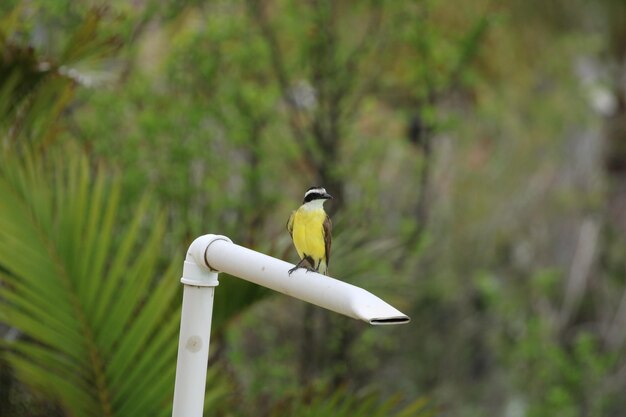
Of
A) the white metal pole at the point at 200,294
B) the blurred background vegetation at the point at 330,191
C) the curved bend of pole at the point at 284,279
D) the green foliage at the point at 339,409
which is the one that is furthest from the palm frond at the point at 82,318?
the curved bend of pole at the point at 284,279

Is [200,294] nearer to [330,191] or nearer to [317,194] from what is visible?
[317,194]

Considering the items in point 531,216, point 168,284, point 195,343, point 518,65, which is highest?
point 518,65

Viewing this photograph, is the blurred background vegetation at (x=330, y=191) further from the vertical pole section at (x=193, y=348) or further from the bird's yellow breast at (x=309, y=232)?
the vertical pole section at (x=193, y=348)

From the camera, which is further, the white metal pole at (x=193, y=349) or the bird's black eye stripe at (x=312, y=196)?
the bird's black eye stripe at (x=312, y=196)

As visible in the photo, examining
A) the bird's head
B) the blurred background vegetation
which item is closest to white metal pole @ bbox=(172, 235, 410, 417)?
the bird's head

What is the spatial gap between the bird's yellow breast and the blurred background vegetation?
0.43 meters

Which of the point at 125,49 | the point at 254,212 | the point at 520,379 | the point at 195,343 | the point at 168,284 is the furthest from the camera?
the point at 520,379

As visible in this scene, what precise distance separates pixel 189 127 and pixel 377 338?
2091mm

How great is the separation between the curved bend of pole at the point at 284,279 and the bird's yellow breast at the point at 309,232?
65 centimetres

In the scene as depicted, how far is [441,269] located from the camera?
26.0 feet

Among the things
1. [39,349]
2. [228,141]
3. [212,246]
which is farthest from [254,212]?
[212,246]

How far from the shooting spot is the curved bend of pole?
1797mm

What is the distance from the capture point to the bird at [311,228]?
9.50ft

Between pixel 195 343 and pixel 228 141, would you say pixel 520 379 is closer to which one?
pixel 228 141
